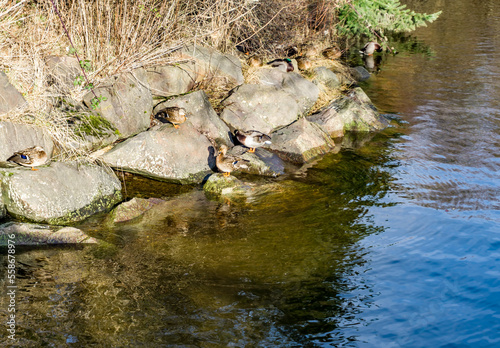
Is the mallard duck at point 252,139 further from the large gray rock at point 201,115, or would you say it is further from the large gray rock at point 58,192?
the large gray rock at point 58,192

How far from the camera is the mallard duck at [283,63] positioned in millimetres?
11980

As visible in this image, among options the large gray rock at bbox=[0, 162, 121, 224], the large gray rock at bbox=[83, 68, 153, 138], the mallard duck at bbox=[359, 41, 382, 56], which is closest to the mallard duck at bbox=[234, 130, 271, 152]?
the large gray rock at bbox=[83, 68, 153, 138]

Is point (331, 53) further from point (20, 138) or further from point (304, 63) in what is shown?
point (20, 138)

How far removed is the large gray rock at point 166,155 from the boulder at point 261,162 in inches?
24.2

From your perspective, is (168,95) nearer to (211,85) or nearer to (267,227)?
(211,85)

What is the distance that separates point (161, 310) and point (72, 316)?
0.89 m

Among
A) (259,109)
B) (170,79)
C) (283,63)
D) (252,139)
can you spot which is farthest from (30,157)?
(283,63)

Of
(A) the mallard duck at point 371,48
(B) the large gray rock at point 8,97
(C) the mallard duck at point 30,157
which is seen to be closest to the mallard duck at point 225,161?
(C) the mallard duck at point 30,157

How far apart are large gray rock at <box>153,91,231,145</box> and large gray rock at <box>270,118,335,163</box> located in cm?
116

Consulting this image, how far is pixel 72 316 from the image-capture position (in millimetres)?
4605

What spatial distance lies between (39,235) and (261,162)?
430 cm

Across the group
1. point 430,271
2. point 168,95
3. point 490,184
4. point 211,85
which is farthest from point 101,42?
point 490,184

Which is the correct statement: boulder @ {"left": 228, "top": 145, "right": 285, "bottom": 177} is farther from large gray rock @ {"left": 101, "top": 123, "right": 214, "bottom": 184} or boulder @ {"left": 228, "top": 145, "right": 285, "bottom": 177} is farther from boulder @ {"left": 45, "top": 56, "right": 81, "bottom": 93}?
boulder @ {"left": 45, "top": 56, "right": 81, "bottom": 93}

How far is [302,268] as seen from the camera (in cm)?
573
